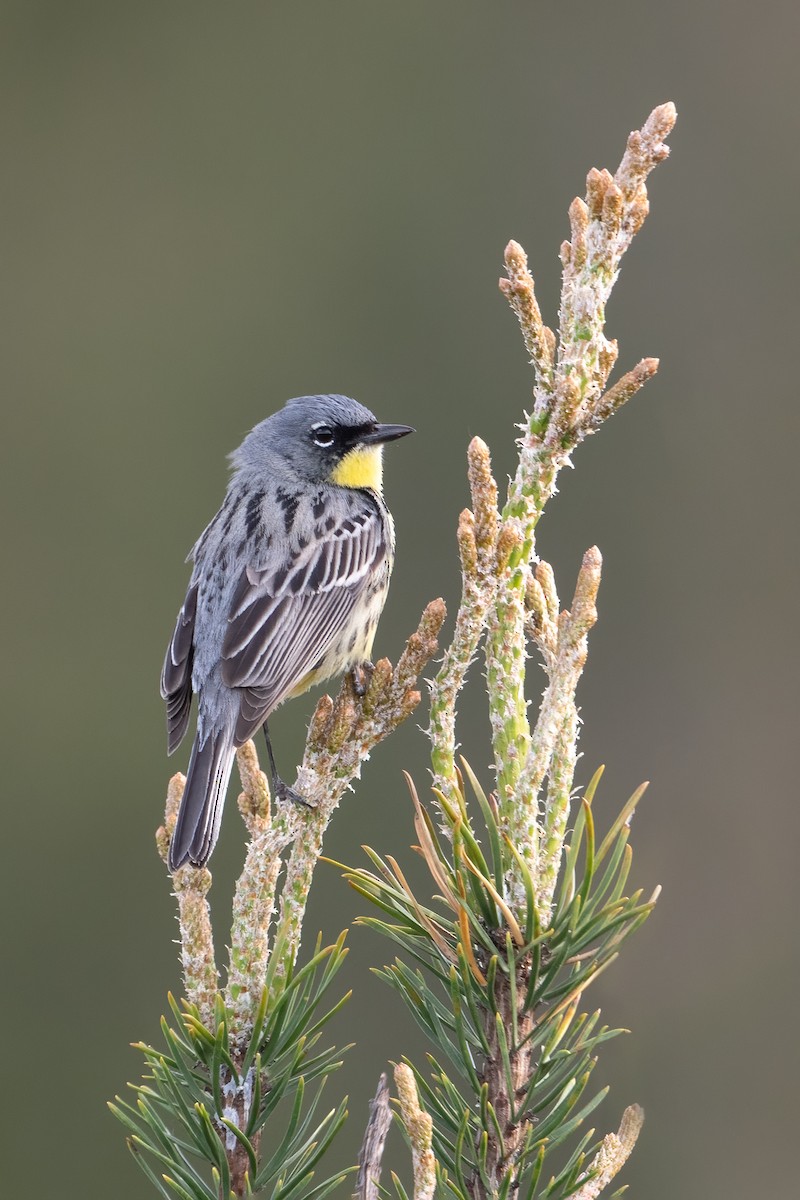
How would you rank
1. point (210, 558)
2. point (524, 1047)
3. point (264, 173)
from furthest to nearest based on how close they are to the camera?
point (264, 173), point (210, 558), point (524, 1047)

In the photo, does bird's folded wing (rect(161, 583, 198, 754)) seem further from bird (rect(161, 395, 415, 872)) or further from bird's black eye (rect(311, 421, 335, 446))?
bird's black eye (rect(311, 421, 335, 446))

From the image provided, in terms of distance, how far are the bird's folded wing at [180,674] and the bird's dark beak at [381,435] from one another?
0.79 meters

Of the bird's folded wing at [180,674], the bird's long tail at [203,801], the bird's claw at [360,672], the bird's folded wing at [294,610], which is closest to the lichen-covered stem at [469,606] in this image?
the bird's long tail at [203,801]

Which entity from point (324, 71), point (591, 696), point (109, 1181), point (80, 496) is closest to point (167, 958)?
point (109, 1181)

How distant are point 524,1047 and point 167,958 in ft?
15.2

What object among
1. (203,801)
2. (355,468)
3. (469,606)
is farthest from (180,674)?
(469,606)

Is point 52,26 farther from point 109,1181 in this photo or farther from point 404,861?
point 109,1181

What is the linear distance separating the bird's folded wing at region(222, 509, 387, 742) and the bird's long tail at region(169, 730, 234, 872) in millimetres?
105

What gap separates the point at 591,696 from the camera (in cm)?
603

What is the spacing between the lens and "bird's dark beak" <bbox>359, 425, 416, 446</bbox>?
4.16m

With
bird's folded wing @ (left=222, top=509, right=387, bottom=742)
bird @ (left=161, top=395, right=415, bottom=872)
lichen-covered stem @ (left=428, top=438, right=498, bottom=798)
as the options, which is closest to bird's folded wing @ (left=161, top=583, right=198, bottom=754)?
bird @ (left=161, top=395, right=415, bottom=872)

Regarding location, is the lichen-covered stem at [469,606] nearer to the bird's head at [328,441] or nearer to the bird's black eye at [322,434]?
the bird's head at [328,441]

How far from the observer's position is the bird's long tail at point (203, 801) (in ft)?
6.94

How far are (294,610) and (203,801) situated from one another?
41.9 inches
